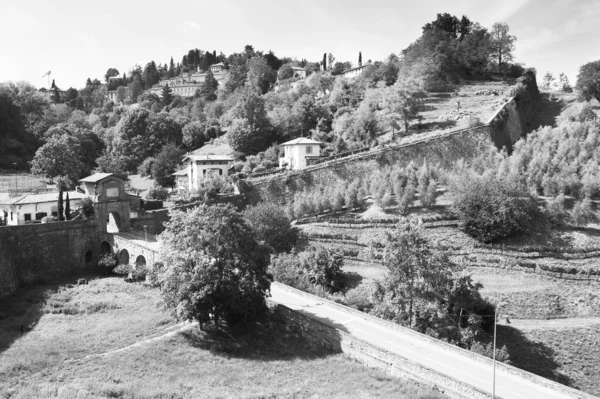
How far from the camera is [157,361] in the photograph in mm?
21922

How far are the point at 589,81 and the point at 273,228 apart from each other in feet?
154

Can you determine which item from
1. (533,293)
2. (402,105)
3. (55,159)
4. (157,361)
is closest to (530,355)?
(533,293)

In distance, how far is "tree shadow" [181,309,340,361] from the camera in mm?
22938

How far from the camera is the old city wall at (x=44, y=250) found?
34031 millimetres

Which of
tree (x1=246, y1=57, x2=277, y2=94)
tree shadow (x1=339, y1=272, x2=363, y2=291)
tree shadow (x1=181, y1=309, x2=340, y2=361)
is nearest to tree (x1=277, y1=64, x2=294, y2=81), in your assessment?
tree (x1=246, y1=57, x2=277, y2=94)

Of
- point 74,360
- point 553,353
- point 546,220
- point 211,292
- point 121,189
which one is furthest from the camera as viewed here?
point 121,189

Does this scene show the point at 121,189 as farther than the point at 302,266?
Yes

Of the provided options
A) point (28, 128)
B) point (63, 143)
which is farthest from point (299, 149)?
point (28, 128)

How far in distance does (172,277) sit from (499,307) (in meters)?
20.1

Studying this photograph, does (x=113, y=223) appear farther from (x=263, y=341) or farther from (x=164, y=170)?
(x=263, y=341)

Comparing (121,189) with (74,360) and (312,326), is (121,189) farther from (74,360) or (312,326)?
Result: (312,326)

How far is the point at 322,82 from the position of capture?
282 feet

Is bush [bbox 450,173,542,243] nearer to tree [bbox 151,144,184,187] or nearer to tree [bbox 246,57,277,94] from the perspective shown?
tree [bbox 151,144,184,187]

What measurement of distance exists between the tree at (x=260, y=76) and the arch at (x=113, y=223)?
68.1m
